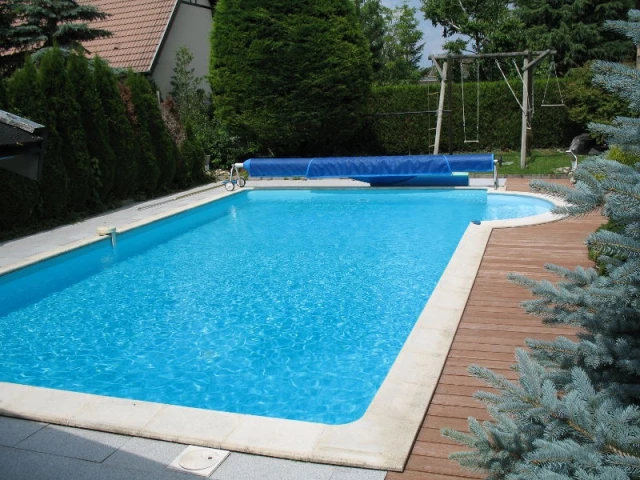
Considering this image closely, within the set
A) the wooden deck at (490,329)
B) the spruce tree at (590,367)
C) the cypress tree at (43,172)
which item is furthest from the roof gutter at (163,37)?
the spruce tree at (590,367)

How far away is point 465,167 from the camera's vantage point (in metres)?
13.9

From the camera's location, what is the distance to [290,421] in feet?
13.7

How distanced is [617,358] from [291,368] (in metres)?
3.75

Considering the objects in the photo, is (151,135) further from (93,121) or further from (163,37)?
(163,37)

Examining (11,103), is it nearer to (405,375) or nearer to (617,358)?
(405,375)

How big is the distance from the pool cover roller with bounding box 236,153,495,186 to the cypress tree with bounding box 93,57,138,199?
9.91ft

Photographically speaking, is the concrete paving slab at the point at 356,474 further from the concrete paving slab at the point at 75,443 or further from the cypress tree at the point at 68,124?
the cypress tree at the point at 68,124

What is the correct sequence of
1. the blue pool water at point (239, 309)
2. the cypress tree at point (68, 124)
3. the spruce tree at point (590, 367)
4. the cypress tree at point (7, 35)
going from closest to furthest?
the spruce tree at point (590, 367) < the blue pool water at point (239, 309) < the cypress tree at point (68, 124) < the cypress tree at point (7, 35)

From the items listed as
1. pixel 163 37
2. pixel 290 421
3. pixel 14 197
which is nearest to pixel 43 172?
pixel 14 197

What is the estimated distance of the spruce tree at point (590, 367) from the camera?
1917 mm

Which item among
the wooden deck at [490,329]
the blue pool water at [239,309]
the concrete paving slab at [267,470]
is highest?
the wooden deck at [490,329]

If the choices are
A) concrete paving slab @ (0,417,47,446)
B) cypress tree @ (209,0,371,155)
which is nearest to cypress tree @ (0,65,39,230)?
concrete paving slab @ (0,417,47,446)

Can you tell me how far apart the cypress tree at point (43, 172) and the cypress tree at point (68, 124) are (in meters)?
0.20

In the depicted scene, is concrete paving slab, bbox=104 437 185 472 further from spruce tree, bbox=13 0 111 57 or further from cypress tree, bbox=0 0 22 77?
cypress tree, bbox=0 0 22 77
